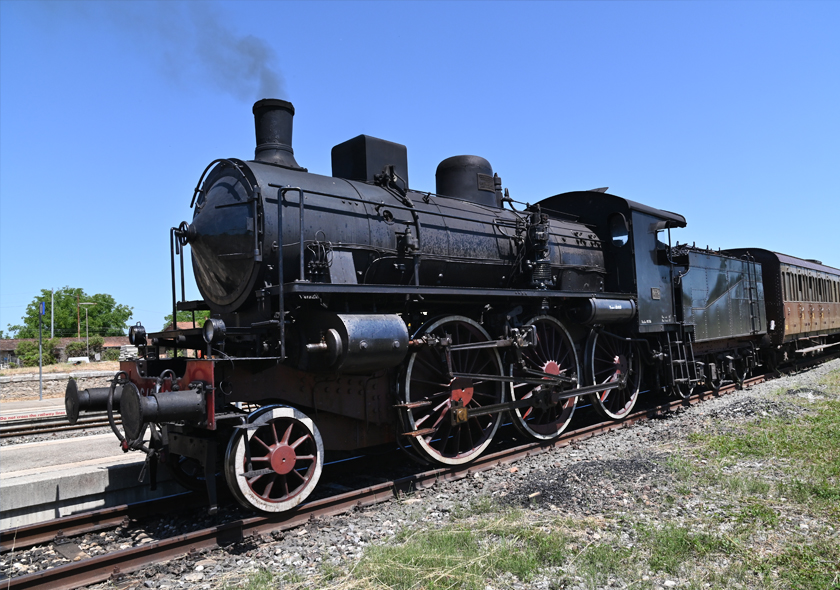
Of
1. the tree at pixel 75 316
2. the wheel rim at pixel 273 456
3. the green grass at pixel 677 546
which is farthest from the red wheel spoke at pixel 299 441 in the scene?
the tree at pixel 75 316

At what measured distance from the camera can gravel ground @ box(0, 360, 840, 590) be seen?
4.23 metres

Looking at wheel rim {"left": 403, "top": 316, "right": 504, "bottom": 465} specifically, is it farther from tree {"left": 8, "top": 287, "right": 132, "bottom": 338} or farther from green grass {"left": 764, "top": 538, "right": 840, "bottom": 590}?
tree {"left": 8, "top": 287, "right": 132, "bottom": 338}

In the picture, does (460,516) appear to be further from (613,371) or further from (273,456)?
(613,371)

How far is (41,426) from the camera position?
1127cm

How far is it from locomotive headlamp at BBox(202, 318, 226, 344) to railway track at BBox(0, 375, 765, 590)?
5.01 feet

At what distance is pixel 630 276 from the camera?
9641mm

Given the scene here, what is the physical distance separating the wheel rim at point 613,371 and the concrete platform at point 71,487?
19.6 feet

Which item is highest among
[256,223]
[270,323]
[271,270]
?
[256,223]

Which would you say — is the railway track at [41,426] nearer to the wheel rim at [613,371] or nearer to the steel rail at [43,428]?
the steel rail at [43,428]

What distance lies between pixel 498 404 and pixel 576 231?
367 centimetres

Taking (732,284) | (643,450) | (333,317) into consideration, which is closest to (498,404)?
(643,450)

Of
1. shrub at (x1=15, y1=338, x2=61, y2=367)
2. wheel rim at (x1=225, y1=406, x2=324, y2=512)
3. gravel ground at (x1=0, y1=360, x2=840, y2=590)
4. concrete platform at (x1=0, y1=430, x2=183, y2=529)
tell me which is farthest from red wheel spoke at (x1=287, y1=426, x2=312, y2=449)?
shrub at (x1=15, y1=338, x2=61, y2=367)

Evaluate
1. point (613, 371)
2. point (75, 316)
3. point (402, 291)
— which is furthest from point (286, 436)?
point (75, 316)

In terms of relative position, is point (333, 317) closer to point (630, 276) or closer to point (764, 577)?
point (764, 577)
